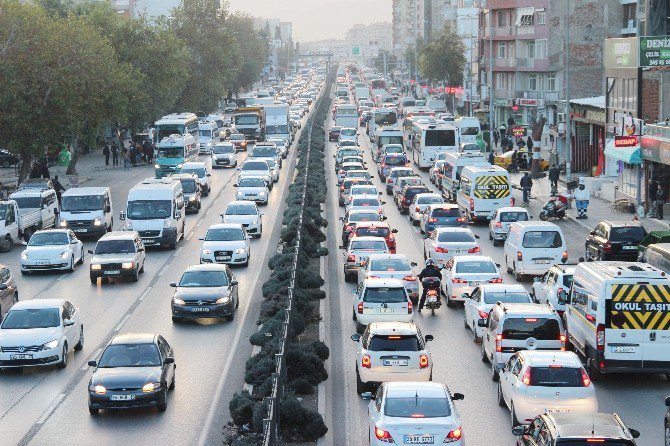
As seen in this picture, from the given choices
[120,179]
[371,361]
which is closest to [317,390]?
[371,361]

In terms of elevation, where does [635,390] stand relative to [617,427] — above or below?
below

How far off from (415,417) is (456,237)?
2120cm

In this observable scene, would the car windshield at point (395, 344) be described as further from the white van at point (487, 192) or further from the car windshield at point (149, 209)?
the white van at point (487, 192)

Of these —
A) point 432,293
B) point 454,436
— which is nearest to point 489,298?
point 432,293

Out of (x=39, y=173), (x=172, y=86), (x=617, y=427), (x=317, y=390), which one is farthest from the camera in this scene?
(x=172, y=86)

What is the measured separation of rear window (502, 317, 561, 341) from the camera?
2416cm

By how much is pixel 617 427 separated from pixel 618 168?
4939 cm

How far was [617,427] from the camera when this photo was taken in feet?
51.1

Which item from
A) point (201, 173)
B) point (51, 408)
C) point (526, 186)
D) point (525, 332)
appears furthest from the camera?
point (201, 173)

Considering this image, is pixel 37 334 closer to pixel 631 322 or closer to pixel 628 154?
pixel 631 322

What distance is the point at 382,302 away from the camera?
28.6 metres

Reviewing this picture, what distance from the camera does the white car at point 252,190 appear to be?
195 feet

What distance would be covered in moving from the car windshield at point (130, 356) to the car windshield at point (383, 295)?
7044mm

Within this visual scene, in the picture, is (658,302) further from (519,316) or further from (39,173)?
(39,173)
